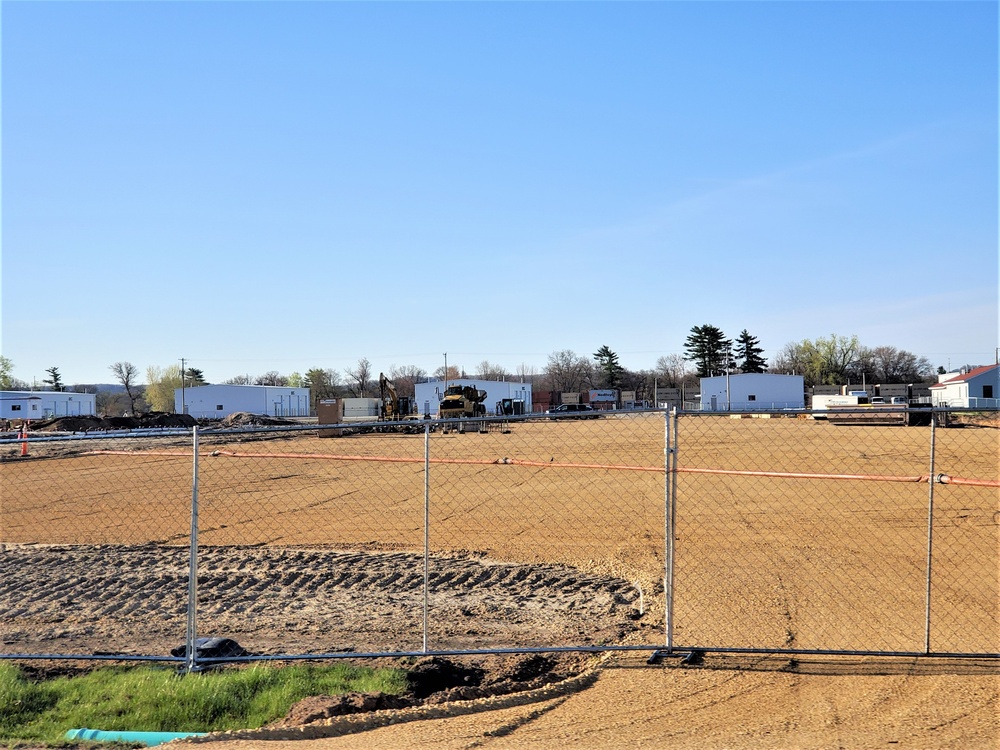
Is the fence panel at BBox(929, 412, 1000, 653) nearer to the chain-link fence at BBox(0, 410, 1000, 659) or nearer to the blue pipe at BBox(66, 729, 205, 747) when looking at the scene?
the chain-link fence at BBox(0, 410, 1000, 659)

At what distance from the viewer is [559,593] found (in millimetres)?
9797

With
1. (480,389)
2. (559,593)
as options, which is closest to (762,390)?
(480,389)

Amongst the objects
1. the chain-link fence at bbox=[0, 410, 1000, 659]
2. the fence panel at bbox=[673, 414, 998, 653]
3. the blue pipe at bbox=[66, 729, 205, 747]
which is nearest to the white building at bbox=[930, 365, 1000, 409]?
the fence panel at bbox=[673, 414, 998, 653]

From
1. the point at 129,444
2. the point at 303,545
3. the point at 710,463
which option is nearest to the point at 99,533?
the point at 303,545

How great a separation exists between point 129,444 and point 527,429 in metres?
22.7

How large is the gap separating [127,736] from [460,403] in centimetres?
4620

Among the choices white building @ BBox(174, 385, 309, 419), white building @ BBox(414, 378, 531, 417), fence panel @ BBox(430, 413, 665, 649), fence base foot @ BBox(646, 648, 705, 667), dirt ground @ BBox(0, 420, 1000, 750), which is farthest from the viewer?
white building @ BBox(174, 385, 309, 419)

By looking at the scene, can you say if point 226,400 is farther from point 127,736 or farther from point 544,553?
point 127,736

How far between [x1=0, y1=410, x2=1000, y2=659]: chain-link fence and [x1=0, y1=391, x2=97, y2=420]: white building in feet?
192

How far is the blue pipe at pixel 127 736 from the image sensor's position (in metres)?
5.93

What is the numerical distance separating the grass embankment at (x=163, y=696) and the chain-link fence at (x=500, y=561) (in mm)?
390

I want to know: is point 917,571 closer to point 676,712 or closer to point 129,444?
point 676,712

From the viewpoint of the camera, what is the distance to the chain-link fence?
26.3 ft

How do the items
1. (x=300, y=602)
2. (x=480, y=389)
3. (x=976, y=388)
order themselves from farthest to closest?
(x=480, y=389) < (x=976, y=388) < (x=300, y=602)
